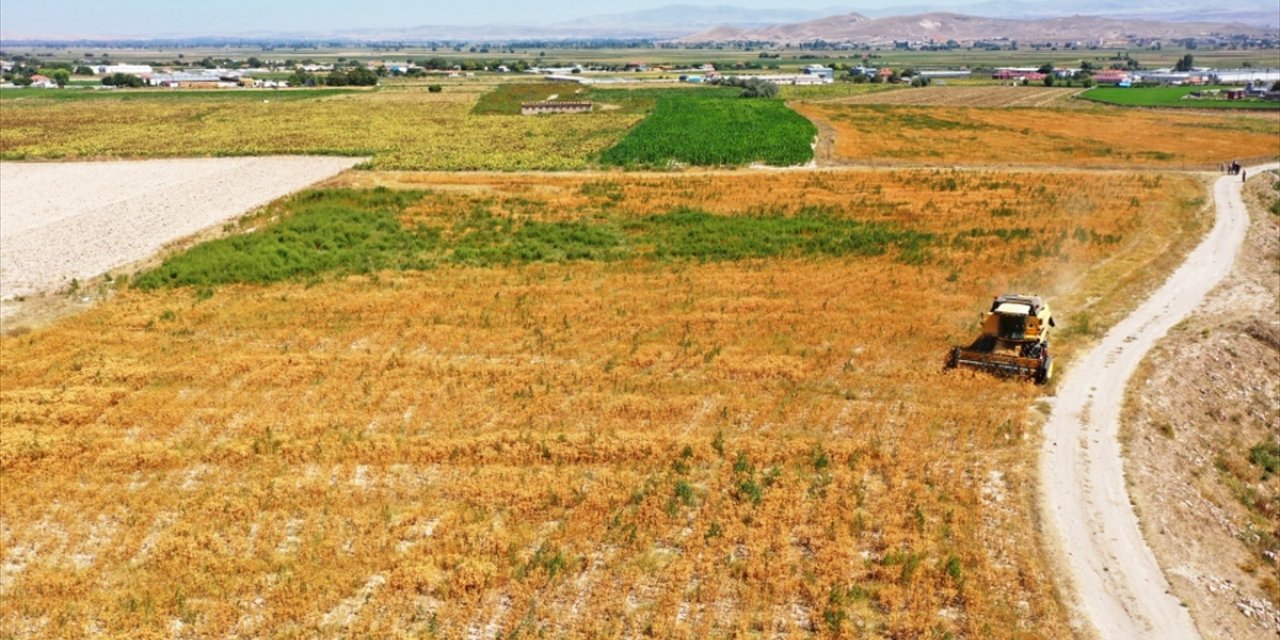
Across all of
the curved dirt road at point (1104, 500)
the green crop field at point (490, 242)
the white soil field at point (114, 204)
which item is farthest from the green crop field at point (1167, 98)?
the white soil field at point (114, 204)

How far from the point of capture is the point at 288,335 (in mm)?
23703

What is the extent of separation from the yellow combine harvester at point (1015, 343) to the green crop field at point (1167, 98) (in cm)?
9405

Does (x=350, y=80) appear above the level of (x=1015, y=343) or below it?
above

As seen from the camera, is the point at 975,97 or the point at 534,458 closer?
the point at 534,458

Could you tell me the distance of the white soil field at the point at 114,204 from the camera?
31.8 meters

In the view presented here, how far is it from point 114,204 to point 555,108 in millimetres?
55748

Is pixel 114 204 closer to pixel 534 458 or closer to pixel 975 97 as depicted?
→ pixel 534 458

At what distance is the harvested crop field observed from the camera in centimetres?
10000

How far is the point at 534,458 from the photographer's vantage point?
16.6 metres

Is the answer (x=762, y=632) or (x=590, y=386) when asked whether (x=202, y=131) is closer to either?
(x=590, y=386)

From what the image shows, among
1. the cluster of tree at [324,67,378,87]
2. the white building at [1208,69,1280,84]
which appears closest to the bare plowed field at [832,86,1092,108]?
the white building at [1208,69,1280,84]

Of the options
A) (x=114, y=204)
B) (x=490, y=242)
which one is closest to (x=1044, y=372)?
(x=490, y=242)

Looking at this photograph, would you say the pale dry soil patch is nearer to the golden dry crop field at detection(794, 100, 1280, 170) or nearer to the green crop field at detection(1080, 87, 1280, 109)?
the golden dry crop field at detection(794, 100, 1280, 170)

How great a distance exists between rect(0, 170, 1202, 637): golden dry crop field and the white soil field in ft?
22.6
